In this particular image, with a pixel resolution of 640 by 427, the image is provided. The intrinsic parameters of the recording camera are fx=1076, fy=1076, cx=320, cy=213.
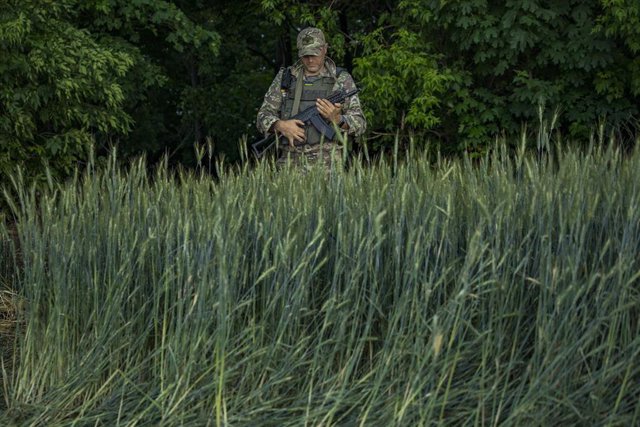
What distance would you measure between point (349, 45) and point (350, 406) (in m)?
8.79

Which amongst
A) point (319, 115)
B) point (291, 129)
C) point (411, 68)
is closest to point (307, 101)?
point (319, 115)

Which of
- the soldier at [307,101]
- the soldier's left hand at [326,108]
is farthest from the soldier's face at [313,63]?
the soldier's left hand at [326,108]

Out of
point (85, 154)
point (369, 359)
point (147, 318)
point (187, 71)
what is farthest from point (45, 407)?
point (187, 71)

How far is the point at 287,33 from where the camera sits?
14.1 meters

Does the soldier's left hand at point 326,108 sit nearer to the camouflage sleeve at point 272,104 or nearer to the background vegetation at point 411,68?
the camouflage sleeve at point 272,104

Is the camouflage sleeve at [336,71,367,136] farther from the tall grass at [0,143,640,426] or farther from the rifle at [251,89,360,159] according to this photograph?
the tall grass at [0,143,640,426]

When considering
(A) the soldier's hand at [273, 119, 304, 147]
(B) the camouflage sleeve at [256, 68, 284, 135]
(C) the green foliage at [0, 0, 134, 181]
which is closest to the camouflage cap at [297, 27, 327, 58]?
(B) the camouflage sleeve at [256, 68, 284, 135]

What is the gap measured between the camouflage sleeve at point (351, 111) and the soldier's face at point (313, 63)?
0.14 meters

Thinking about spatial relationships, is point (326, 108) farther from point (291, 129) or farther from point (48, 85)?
point (48, 85)

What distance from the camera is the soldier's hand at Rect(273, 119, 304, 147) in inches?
241

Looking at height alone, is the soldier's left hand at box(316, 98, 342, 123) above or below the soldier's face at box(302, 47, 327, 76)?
below

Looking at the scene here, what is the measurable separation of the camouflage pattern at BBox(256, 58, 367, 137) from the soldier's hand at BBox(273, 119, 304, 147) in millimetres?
92

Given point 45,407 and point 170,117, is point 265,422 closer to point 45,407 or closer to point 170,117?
point 45,407

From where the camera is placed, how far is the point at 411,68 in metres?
9.88
